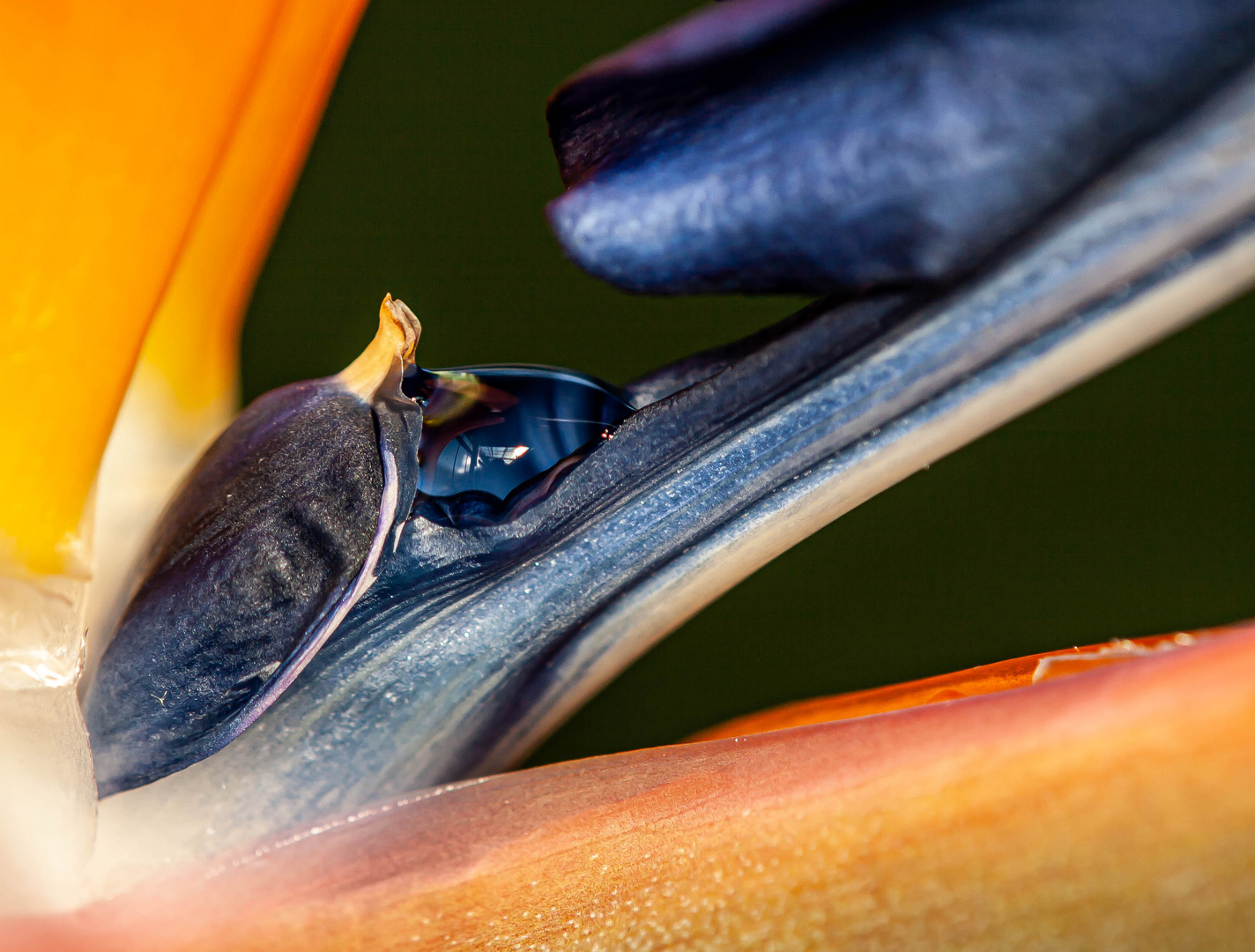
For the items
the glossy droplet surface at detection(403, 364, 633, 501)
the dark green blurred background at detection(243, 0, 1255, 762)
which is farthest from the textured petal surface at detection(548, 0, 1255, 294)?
the dark green blurred background at detection(243, 0, 1255, 762)

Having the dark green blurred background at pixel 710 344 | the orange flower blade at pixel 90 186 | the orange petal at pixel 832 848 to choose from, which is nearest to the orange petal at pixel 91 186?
the orange flower blade at pixel 90 186

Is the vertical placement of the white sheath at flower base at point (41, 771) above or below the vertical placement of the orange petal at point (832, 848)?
above

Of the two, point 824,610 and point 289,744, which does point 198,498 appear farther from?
point 824,610

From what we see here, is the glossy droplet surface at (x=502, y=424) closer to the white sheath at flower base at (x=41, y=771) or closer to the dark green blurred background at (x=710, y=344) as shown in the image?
the white sheath at flower base at (x=41, y=771)

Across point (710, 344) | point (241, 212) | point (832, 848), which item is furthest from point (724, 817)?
point (710, 344)

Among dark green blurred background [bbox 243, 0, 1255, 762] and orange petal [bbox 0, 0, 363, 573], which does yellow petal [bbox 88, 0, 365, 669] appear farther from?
dark green blurred background [bbox 243, 0, 1255, 762]
